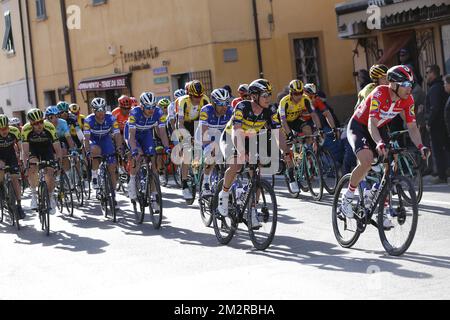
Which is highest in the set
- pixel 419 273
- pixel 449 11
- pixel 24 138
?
pixel 449 11

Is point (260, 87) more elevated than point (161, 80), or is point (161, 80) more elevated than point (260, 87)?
point (161, 80)

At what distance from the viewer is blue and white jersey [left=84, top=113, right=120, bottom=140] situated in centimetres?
1474

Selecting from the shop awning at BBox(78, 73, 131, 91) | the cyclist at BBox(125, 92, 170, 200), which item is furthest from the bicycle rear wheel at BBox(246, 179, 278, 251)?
the shop awning at BBox(78, 73, 131, 91)

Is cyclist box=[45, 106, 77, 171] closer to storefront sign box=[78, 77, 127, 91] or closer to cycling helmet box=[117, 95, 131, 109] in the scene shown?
cycling helmet box=[117, 95, 131, 109]

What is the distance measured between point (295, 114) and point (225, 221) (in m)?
3.90

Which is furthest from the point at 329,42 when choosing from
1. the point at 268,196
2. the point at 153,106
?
the point at 268,196

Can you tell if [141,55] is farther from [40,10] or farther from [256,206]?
[256,206]

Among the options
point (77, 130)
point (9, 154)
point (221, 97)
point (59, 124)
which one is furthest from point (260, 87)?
point (77, 130)

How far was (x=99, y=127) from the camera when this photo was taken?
14797mm

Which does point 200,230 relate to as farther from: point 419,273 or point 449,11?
point 449,11

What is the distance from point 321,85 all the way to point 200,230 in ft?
47.9

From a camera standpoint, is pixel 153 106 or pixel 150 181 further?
pixel 153 106

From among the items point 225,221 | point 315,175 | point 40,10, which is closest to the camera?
point 225,221
